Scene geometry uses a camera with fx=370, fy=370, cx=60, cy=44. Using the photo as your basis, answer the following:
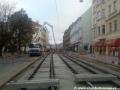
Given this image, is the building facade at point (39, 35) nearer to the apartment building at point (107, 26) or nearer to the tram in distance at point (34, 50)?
the tram in distance at point (34, 50)

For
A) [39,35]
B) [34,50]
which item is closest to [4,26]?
[34,50]

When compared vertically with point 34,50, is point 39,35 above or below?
above

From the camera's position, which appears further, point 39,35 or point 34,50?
point 39,35

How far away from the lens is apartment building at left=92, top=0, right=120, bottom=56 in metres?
60.3

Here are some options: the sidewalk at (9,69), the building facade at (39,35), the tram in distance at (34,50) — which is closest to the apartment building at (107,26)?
the tram in distance at (34,50)

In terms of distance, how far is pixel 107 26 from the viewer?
69.8 meters

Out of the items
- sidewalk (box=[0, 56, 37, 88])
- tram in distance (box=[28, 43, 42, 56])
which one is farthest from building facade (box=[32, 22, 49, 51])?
Result: sidewalk (box=[0, 56, 37, 88])

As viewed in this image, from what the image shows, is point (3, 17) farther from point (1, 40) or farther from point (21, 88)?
point (21, 88)

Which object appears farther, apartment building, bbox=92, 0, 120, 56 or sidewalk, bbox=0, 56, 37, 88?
apartment building, bbox=92, 0, 120, 56

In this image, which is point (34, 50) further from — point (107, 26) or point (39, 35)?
point (39, 35)

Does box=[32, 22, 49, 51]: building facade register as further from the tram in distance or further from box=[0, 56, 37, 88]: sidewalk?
box=[0, 56, 37, 88]: sidewalk

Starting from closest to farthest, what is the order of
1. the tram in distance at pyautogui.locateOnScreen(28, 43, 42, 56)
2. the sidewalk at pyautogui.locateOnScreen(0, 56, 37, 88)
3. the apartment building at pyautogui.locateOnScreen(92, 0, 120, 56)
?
the sidewalk at pyautogui.locateOnScreen(0, 56, 37, 88), the apartment building at pyautogui.locateOnScreen(92, 0, 120, 56), the tram in distance at pyautogui.locateOnScreen(28, 43, 42, 56)

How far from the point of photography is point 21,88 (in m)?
15.5

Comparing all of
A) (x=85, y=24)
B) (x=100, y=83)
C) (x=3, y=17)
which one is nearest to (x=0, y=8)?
(x=3, y=17)
